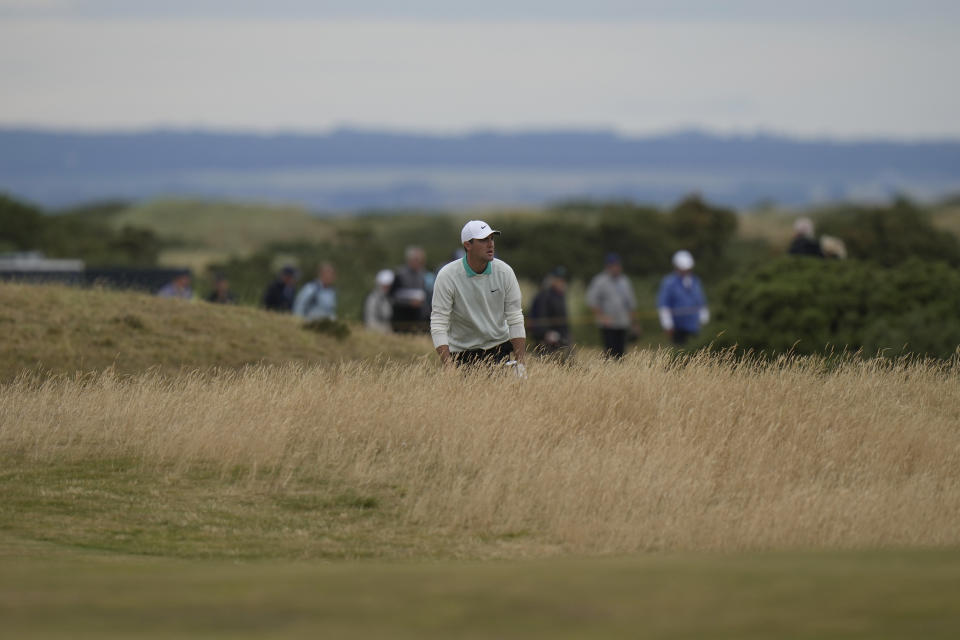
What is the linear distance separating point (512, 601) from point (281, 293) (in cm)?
2052

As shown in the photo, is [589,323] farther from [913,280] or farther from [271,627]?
[271,627]

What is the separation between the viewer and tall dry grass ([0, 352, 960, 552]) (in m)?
10.3

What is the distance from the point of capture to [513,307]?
13.1 metres

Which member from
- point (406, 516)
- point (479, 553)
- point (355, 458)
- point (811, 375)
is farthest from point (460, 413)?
point (811, 375)

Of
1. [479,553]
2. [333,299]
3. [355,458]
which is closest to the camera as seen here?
[479,553]

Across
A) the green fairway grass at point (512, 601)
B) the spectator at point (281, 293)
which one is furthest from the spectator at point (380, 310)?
the green fairway grass at point (512, 601)

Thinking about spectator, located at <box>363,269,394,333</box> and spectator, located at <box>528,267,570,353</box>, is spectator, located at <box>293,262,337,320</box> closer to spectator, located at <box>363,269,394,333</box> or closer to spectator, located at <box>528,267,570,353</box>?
spectator, located at <box>363,269,394,333</box>

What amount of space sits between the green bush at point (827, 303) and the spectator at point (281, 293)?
813 centimetres

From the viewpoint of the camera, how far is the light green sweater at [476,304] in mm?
12906

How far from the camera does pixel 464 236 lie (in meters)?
12.7

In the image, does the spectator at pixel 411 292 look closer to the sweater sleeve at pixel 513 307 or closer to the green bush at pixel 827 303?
the green bush at pixel 827 303

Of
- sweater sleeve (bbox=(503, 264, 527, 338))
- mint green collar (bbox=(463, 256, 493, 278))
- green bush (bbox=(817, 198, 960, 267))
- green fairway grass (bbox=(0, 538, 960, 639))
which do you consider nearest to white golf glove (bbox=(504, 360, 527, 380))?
sweater sleeve (bbox=(503, 264, 527, 338))

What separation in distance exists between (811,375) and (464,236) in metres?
4.16

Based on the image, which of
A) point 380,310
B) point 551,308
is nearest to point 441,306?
point 551,308
